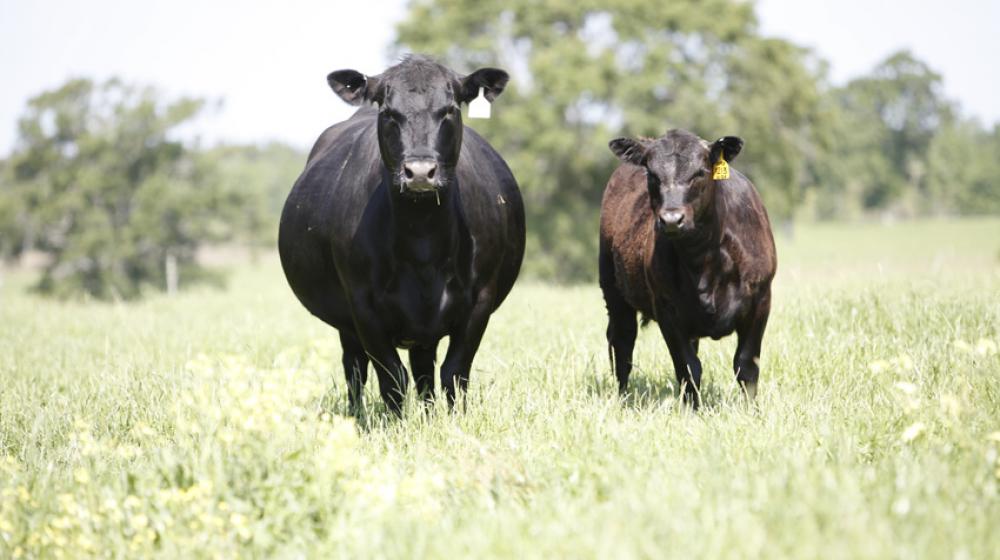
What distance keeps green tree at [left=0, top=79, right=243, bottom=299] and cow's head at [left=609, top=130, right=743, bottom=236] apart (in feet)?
112

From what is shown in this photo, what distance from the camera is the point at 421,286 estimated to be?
566cm

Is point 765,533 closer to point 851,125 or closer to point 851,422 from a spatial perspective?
point 851,422

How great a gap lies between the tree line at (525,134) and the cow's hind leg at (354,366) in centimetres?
2305

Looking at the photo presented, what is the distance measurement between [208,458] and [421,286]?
1969 mm

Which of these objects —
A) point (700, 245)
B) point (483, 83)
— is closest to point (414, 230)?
point (483, 83)

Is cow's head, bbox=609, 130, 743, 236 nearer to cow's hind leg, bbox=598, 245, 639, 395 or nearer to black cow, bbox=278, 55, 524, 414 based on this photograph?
Result: black cow, bbox=278, 55, 524, 414

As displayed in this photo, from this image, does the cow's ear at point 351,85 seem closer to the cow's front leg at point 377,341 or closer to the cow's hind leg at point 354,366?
the cow's front leg at point 377,341

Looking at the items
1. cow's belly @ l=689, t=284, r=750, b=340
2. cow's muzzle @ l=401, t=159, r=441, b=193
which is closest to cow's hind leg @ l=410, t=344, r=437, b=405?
cow's muzzle @ l=401, t=159, r=441, b=193

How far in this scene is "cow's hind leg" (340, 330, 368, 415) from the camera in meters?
6.90

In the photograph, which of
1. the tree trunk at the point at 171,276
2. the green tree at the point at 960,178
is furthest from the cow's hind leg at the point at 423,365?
the green tree at the point at 960,178

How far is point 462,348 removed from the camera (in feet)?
19.3

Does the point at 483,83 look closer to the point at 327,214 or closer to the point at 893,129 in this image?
the point at 327,214

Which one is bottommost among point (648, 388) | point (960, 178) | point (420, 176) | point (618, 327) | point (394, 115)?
point (648, 388)

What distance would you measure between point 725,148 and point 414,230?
213 centimetres
